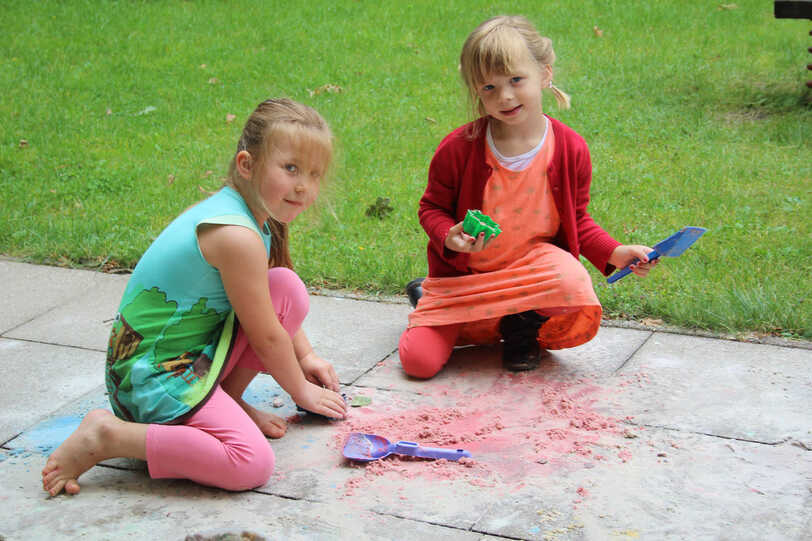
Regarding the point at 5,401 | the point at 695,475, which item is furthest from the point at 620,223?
the point at 5,401

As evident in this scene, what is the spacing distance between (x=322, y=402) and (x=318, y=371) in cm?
15

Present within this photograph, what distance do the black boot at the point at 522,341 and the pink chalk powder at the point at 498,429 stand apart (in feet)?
0.21

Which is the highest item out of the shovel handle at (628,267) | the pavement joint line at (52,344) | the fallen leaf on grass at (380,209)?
the shovel handle at (628,267)

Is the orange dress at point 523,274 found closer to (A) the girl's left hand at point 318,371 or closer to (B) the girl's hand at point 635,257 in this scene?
(B) the girl's hand at point 635,257

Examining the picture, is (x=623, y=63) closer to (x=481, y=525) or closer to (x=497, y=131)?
(x=497, y=131)

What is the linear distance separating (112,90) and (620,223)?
464cm

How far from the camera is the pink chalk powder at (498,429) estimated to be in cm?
255

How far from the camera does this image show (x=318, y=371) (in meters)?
2.96

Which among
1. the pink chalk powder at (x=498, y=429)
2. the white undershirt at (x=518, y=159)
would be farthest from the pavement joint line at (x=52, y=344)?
the white undershirt at (x=518, y=159)

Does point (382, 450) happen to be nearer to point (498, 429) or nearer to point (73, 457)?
point (498, 429)

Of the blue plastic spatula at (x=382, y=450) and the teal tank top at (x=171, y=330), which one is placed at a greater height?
the teal tank top at (x=171, y=330)

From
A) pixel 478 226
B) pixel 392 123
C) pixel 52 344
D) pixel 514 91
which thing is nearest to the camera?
pixel 478 226

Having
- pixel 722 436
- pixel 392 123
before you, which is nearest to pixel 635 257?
pixel 722 436

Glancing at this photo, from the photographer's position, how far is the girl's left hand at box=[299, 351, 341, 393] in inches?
116
